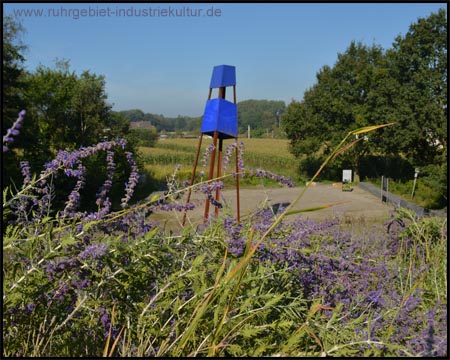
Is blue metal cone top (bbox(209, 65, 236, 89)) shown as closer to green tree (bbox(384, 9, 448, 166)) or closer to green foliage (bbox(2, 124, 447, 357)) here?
green foliage (bbox(2, 124, 447, 357))

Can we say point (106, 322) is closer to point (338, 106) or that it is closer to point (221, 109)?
point (221, 109)

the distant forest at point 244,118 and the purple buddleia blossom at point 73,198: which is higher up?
the distant forest at point 244,118

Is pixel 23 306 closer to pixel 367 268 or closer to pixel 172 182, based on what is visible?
pixel 172 182

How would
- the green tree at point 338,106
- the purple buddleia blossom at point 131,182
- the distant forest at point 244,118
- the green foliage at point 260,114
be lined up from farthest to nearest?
the distant forest at point 244,118
the green foliage at point 260,114
the green tree at point 338,106
the purple buddleia blossom at point 131,182

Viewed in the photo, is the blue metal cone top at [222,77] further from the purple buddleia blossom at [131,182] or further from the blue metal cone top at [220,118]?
the purple buddleia blossom at [131,182]

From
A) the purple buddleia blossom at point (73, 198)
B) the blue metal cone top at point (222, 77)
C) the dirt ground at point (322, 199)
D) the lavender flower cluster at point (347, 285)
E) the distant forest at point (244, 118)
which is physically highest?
the distant forest at point (244, 118)

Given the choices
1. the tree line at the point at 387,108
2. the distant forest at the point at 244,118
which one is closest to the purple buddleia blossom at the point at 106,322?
the tree line at the point at 387,108

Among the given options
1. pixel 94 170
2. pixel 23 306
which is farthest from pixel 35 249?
pixel 94 170

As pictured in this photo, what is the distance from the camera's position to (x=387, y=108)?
19.3 meters

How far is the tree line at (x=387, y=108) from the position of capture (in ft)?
58.0

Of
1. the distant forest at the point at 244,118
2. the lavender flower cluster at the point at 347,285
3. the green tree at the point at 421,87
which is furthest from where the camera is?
the distant forest at the point at 244,118

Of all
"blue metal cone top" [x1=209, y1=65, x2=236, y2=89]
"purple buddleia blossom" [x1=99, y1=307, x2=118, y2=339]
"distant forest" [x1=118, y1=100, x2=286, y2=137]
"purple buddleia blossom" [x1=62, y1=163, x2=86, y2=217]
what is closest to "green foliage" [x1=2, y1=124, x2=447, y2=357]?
"purple buddleia blossom" [x1=99, y1=307, x2=118, y2=339]

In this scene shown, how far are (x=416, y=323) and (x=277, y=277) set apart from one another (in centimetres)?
62

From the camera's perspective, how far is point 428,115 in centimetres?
1770
